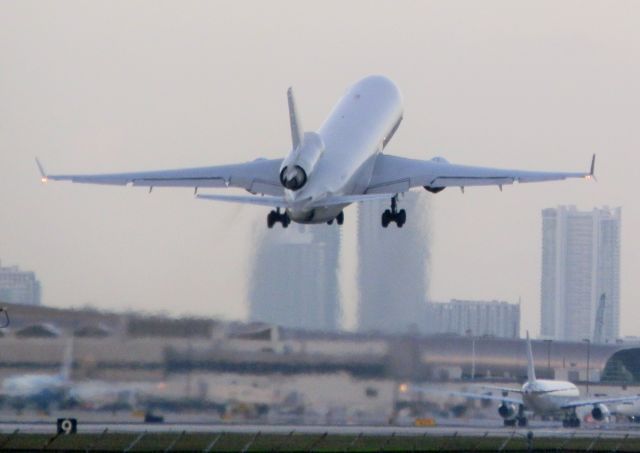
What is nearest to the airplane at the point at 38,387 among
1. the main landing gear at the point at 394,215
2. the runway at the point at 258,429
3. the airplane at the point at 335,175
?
the runway at the point at 258,429

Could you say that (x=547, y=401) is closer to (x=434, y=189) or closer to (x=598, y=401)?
(x=598, y=401)

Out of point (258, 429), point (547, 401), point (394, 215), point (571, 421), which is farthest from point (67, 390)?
point (571, 421)

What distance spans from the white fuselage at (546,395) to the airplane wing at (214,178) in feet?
83.7

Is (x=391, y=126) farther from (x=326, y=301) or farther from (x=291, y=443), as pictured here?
(x=291, y=443)

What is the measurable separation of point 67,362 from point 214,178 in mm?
9654

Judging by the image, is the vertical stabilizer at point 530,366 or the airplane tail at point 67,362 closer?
the airplane tail at point 67,362

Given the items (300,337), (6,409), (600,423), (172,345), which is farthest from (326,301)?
(600,423)

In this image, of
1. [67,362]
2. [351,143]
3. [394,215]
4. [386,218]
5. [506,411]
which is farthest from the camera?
[506,411]

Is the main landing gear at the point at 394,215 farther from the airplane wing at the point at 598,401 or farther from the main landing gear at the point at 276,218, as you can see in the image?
the airplane wing at the point at 598,401

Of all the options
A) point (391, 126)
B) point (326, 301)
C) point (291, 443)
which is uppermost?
point (391, 126)

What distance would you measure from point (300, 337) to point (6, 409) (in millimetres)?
11450

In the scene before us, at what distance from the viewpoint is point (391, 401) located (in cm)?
7100

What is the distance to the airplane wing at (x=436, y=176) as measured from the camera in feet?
232

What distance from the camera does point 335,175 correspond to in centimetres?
6762
